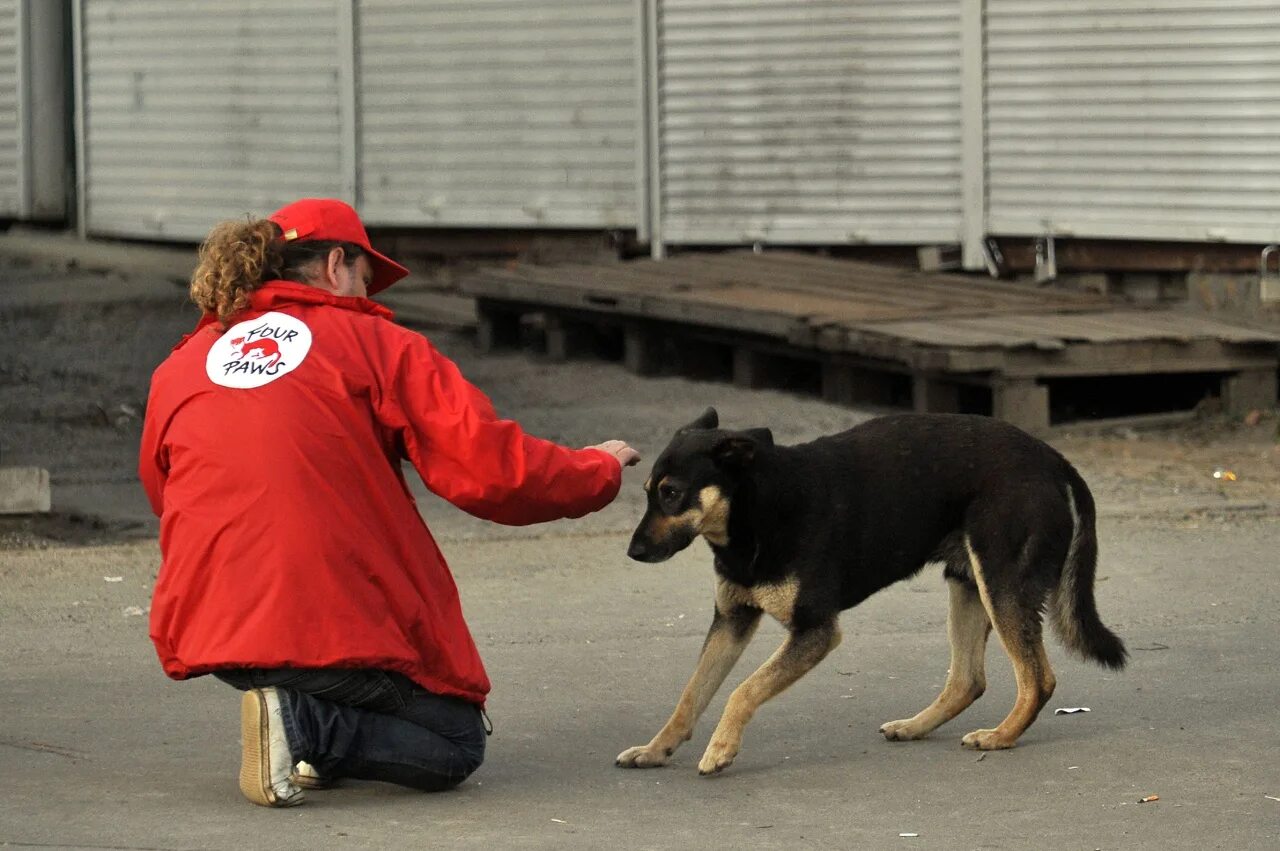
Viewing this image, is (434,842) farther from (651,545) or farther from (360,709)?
(651,545)

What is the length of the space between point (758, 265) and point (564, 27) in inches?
108

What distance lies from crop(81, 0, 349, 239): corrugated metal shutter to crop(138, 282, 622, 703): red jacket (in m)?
10.7

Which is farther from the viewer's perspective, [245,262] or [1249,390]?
[1249,390]

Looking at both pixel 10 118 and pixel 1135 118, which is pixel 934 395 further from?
pixel 10 118

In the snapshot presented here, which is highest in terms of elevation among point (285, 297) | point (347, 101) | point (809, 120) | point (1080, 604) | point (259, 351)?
point (347, 101)

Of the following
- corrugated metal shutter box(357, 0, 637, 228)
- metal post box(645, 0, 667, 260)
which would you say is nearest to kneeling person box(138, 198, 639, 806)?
metal post box(645, 0, 667, 260)

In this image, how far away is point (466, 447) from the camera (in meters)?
5.01

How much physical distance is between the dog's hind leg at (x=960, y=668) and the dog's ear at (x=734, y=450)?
87cm

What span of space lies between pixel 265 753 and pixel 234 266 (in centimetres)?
126

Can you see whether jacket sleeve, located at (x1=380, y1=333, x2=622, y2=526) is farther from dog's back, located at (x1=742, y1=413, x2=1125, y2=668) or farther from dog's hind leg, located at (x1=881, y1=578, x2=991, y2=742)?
dog's hind leg, located at (x1=881, y1=578, x2=991, y2=742)

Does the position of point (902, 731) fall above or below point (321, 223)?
below

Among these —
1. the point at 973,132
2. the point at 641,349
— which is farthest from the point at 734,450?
the point at 973,132

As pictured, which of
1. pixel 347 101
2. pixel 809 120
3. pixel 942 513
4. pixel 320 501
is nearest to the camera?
pixel 320 501

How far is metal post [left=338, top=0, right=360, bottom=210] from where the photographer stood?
15453 millimetres
